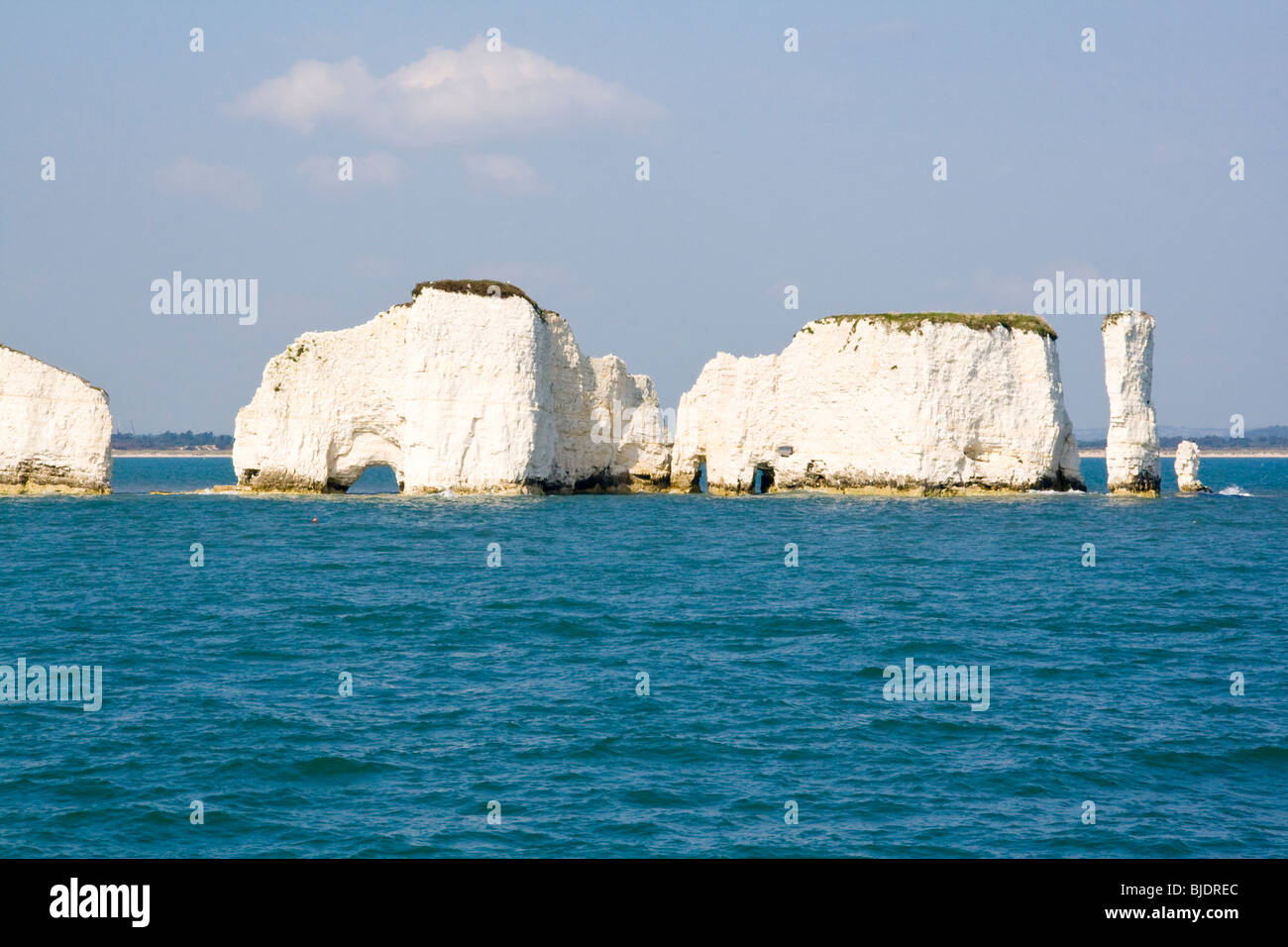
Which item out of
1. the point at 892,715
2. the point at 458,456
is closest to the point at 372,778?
the point at 892,715

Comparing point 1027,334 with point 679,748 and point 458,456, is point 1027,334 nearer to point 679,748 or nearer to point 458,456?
point 458,456

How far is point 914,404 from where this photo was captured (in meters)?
52.3

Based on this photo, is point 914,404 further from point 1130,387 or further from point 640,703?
point 640,703

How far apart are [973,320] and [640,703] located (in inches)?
1595

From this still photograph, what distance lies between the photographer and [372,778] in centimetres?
1283

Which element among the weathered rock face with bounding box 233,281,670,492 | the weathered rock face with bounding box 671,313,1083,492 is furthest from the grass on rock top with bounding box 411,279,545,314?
the weathered rock face with bounding box 671,313,1083,492

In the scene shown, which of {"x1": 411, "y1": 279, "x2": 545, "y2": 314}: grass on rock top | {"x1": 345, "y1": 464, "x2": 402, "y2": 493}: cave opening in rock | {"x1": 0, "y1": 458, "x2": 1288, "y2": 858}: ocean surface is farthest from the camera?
{"x1": 345, "y1": 464, "x2": 402, "y2": 493}: cave opening in rock

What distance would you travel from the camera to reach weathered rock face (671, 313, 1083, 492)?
2067 inches

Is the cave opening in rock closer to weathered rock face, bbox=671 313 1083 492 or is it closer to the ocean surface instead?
weathered rock face, bbox=671 313 1083 492

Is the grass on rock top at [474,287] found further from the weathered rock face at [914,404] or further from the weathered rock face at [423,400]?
the weathered rock face at [914,404]

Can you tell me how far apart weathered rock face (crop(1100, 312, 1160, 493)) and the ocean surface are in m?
19.5
